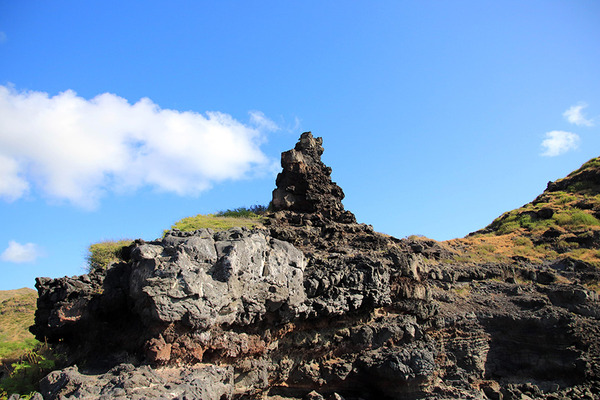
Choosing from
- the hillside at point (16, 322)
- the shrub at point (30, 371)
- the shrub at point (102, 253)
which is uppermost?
the shrub at point (102, 253)

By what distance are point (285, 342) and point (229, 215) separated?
15337 mm

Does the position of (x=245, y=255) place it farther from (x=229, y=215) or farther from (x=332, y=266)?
(x=229, y=215)

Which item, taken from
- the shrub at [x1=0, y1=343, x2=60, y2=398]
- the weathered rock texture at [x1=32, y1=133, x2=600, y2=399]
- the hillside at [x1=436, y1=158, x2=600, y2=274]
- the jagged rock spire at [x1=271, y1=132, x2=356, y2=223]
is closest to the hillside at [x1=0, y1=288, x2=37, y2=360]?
the shrub at [x1=0, y1=343, x2=60, y2=398]

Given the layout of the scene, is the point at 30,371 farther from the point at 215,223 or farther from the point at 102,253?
the point at 215,223

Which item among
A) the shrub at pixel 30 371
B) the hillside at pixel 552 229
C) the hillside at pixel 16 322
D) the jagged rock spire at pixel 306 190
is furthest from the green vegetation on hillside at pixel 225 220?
the hillside at pixel 552 229

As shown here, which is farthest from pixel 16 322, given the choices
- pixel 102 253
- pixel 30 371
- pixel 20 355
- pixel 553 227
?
pixel 553 227

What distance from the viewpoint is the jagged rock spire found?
23.2 meters

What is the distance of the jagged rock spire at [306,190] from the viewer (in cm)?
2317

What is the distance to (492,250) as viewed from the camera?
28.1m

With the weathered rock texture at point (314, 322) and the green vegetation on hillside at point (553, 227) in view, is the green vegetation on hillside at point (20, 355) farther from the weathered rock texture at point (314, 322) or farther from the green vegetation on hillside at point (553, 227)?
the green vegetation on hillside at point (553, 227)

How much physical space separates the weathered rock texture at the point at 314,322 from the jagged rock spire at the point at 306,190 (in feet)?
2.12

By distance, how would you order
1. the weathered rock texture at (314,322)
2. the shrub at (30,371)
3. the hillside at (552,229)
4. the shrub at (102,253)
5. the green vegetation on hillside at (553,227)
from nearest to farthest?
the weathered rock texture at (314,322)
the shrub at (30,371)
the shrub at (102,253)
the hillside at (552,229)
the green vegetation on hillside at (553,227)

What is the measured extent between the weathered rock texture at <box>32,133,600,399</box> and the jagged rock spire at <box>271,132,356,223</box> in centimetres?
65

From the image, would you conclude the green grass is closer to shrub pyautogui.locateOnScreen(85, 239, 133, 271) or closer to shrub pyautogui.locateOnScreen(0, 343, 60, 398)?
shrub pyautogui.locateOnScreen(85, 239, 133, 271)
